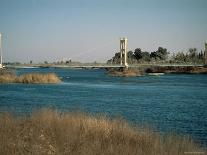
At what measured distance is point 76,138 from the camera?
1208 centimetres

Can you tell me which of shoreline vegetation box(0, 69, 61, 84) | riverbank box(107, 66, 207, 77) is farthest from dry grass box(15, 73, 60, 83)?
riverbank box(107, 66, 207, 77)

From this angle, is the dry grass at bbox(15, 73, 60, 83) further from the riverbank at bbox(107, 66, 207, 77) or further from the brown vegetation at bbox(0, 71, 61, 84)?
the riverbank at bbox(107, 66, 207, 77)

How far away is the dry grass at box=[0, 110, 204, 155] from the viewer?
10.5 meters

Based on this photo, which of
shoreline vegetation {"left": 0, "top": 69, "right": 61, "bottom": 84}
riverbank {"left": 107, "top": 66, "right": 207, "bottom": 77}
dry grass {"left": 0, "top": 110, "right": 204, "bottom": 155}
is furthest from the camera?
riverbank {"left": 107, "top": 66, "right": 207, "bottom": 77}

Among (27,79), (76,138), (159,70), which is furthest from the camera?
(159,70)

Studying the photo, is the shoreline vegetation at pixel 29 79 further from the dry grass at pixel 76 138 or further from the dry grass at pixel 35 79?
the dry grass at pixel 76 138

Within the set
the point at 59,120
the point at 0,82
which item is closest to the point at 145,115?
the point at 59,120

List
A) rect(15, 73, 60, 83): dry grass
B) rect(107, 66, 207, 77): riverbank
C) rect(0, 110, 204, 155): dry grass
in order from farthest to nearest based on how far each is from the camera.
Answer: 1. rect(107, 66, 207, 77): riverbank
2. rect(15, 73, 60, 83): dry grass
3. rect(0, 110, 204, 155): dry grass

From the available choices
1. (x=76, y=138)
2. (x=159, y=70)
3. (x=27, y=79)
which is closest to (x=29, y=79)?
(x=27, y=79)

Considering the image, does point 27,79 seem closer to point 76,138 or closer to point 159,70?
point 76,138

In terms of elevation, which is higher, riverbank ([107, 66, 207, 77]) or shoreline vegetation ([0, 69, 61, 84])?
shoreline vegetation ([0, 69, 61, 84])

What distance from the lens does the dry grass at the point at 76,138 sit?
1052 cm

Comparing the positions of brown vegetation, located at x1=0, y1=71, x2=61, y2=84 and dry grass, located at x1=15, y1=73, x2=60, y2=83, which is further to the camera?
dry grass, located at x1=15, y1=73, x2=60, y2=83

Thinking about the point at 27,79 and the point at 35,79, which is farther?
the point at 35,79
